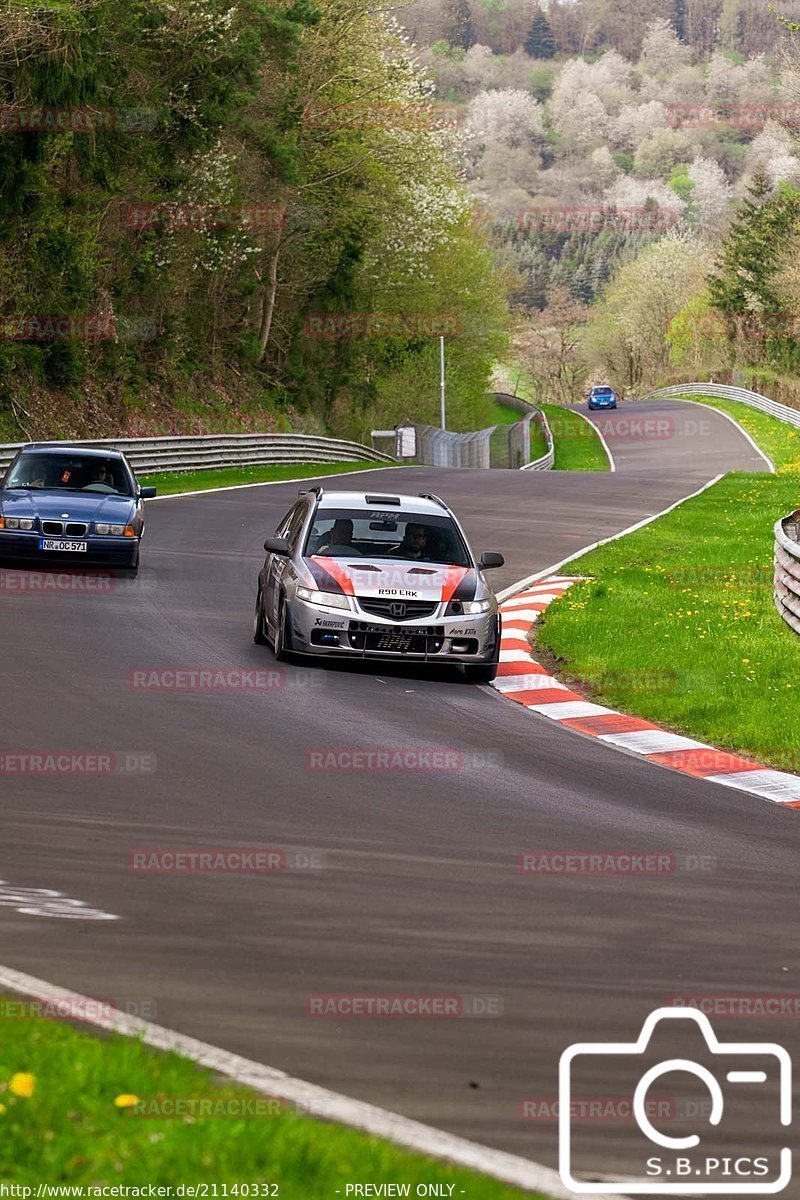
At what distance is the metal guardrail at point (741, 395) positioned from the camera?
8456 centimetres

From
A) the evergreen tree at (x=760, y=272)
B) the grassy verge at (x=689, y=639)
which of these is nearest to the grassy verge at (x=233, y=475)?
the grassy verge at (x=689, y=639)

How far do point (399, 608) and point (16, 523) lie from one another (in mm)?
7363

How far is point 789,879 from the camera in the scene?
26.7 feet

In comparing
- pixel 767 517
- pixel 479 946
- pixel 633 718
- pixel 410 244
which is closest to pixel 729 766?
pixel 633 718

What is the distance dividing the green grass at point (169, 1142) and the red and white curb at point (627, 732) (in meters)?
6.48

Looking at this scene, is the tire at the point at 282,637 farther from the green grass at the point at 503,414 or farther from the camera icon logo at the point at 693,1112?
the green grass at the point at 503,414

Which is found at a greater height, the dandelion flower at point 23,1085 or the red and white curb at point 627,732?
the dandelion flower at point 23,1085

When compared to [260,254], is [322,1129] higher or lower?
lower

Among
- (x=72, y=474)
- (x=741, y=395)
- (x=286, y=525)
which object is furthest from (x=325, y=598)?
(x=741, y=395)

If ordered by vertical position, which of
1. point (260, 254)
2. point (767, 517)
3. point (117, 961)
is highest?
point (260, 254)

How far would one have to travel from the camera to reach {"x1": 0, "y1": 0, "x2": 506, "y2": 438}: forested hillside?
38.8 metres

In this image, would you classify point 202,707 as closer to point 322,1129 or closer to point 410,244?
point 322,1129

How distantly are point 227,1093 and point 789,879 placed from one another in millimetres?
4338

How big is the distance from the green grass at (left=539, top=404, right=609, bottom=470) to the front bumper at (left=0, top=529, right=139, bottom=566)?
5194cm
